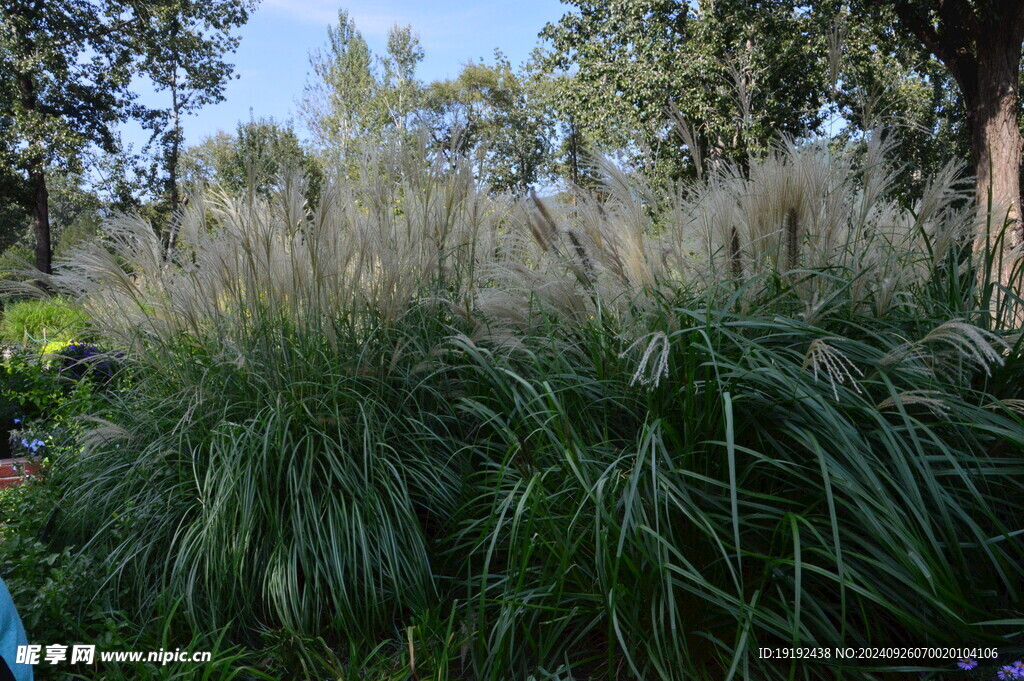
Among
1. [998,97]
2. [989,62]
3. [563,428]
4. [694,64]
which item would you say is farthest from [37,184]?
[563,428]

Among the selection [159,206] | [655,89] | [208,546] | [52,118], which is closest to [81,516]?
[208,546]

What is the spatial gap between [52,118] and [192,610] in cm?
2074

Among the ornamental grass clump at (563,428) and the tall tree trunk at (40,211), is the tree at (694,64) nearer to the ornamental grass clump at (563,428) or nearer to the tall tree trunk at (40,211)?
the ornamental grass clump at (563,428)

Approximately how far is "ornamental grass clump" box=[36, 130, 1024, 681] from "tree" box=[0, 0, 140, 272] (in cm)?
1880

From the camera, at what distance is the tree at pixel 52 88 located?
60.0 ft

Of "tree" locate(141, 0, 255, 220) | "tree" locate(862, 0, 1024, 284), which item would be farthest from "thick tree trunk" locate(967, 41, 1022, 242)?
"tree" locate(141, 0, 255, 220)

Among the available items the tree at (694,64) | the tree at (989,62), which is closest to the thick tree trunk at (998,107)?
the tree at (989,62)

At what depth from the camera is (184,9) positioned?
21.4 metres

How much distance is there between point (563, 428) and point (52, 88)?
2398 centimetres

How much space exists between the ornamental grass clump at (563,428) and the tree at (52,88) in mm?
18802

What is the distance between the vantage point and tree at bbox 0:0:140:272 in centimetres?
1828

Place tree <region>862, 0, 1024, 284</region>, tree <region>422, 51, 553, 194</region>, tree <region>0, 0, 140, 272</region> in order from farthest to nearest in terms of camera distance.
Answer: tree <region>422, 51, 553, 194</region> → tree <region>0, 0, 140, 272</region> → tree <region>862, 0, 1024, 284</region>

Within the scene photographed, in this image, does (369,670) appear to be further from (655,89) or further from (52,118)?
(52,118)

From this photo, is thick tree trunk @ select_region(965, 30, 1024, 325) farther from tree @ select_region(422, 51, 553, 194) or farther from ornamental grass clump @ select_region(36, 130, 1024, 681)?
tree @ select_region(422, 51, 553, 194)
